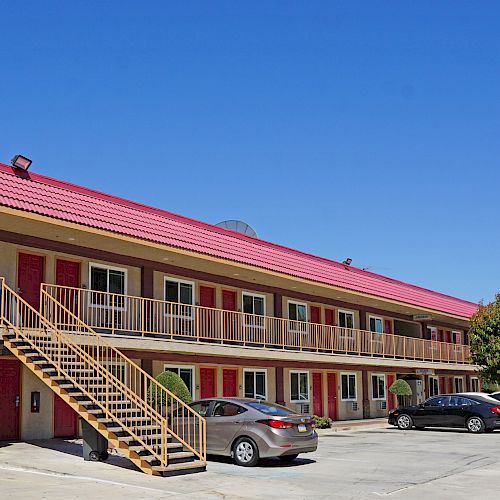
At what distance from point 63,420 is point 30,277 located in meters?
3.85

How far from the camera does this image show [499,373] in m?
36.8

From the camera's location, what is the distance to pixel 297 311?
102ft

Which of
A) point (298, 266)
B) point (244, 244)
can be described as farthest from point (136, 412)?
point (298, 266)

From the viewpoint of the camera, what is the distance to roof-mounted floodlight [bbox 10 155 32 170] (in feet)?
64.8

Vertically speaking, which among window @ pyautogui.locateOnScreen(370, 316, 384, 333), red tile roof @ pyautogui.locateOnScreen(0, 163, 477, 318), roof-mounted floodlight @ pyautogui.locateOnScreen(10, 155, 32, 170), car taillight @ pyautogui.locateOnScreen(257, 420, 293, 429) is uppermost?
roof-mounted floodlight @ pyautogui.locateOnScreen(10, 155, 32, 170)

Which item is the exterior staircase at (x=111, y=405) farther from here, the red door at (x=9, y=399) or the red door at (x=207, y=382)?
the red door at (x=207, y=382)

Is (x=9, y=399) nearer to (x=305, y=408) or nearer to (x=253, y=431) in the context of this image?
(x=253, y=431)

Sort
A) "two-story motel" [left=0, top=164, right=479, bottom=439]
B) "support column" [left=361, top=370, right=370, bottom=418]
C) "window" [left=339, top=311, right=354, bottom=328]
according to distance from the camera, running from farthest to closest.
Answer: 1. "support column" [left=361, top=370, right=370, bottom=418]
2. "window" [left=339, top=311, right=354, bottom=328]
3. "two-story motel" [left=0, top=164, right=479, bottom=439]

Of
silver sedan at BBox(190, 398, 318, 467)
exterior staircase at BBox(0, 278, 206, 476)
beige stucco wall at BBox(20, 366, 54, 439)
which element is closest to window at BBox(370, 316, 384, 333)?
beige stucco wall at BBox(20, 366, 54, 439)

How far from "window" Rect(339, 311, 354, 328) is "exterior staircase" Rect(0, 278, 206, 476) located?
18286 mm

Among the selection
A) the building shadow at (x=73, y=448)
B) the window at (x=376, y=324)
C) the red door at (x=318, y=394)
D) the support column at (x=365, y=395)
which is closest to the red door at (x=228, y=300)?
Answer: the red door at (x=318, y=394)

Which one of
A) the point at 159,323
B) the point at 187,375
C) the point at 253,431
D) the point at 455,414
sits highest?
the point at 159,323

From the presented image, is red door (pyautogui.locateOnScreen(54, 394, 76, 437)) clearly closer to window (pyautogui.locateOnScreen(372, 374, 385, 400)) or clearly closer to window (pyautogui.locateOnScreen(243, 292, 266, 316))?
window (pyautogui.locateOnScreen(243, 292, 266, 316))

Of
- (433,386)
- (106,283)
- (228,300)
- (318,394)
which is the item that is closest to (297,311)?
(318,394)
